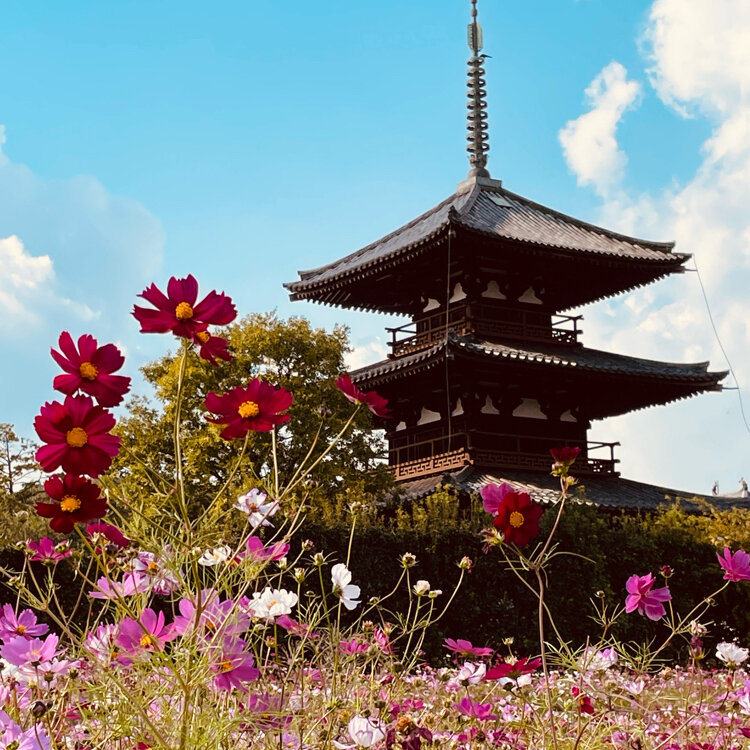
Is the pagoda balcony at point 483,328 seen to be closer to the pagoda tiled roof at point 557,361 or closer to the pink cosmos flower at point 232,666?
the pagoda tiled roof at point 557,361

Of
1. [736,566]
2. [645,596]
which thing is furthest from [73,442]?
[736,566]

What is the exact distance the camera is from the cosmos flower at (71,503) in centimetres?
200

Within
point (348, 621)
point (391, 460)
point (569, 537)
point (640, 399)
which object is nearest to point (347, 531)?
point (348, 621)

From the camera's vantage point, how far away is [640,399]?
20.9 metres

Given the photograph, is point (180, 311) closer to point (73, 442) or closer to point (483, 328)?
point (73, 442)

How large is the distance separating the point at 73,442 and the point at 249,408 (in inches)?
14.6

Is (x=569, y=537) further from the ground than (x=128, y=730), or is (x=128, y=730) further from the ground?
(x=569, y=537)

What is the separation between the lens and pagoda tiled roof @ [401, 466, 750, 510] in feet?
55.2

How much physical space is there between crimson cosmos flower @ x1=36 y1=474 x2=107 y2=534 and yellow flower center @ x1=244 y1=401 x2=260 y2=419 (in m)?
0.33

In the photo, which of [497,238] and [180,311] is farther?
[497,238]

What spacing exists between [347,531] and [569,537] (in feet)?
10.9

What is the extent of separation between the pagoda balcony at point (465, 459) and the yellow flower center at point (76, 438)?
16122mm

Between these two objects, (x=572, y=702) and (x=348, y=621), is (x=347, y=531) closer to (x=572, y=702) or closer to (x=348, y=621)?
(x=348, y=621)

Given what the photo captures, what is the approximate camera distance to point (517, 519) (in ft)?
7.72
